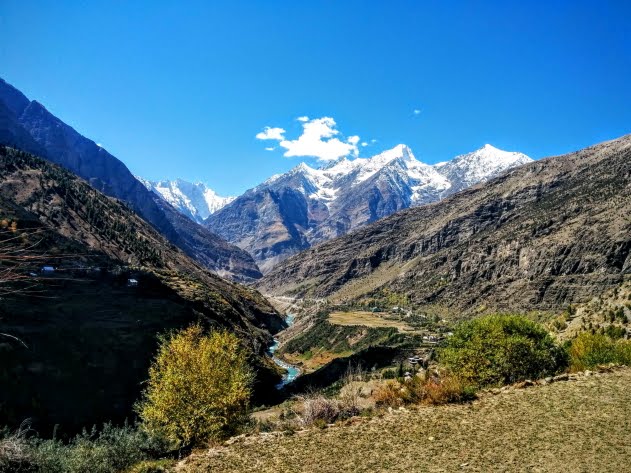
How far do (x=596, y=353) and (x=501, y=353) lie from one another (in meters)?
10.3

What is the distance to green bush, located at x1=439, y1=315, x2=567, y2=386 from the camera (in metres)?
31.9

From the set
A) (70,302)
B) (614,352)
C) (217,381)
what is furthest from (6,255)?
(70,302)

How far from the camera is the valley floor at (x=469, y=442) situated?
1562 centimetres

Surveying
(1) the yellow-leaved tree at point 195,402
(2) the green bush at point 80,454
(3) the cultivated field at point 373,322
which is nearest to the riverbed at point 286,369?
(3) the cultivated field at point 373,322

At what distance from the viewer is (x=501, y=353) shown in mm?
32281

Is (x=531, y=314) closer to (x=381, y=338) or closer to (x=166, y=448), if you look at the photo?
(x=381, y=338)

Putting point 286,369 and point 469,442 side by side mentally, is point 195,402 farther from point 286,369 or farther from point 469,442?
point 286,369

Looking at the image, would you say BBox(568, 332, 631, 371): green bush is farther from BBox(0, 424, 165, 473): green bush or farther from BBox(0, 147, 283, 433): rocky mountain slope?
BBox(0, 147, 283, 433): rocky mountain slope

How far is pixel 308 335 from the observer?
17250 centimetres

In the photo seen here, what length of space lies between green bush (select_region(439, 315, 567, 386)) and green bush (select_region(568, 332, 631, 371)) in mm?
2094

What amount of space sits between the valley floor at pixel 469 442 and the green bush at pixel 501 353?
9618mm

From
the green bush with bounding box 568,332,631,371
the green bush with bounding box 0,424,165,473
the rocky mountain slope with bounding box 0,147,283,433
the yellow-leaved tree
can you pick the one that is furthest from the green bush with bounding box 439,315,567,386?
the rocky mountain slope with bounding box 0,147,283,433

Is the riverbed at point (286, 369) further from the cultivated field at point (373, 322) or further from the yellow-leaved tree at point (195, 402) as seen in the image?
the yellow-leaved tree at point (195, 402)

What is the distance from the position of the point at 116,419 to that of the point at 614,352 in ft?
201
